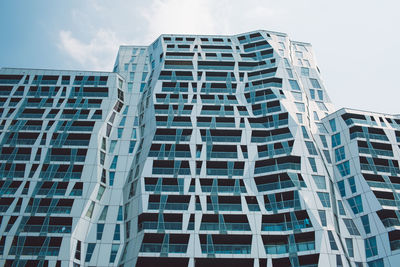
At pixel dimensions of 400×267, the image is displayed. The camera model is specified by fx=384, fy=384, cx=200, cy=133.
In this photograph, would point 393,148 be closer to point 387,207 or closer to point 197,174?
point 387,207

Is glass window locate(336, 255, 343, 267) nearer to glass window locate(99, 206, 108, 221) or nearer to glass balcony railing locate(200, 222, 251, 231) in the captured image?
glass balcony railing locate(200, 222, 251, 231)

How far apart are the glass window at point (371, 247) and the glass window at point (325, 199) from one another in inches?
288

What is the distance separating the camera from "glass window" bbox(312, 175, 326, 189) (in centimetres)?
6081

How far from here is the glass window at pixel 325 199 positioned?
191 feet

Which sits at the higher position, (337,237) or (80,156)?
(80,156)

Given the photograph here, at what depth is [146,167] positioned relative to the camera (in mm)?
62250

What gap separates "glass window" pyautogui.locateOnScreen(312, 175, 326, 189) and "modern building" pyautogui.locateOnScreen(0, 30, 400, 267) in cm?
18

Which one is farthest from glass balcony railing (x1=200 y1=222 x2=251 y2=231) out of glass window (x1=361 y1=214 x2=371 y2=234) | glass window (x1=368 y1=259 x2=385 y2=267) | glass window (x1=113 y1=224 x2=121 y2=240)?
glass window (x1=361 y1=214 x2=371 y2=234)

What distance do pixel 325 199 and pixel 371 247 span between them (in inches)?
360

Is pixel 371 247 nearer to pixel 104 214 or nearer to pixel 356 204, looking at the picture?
pixel 356 204

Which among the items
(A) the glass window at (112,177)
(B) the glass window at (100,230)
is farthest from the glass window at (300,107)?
(B) the glass window at (100,230)

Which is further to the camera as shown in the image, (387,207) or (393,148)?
(393,148)

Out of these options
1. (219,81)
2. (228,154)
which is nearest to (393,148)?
(228,154)

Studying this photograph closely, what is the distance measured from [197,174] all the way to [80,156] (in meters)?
20.1
